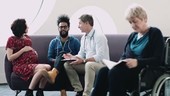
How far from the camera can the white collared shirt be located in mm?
3734

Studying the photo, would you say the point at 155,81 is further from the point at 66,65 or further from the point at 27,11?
the point at 27,11

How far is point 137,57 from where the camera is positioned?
2967mm

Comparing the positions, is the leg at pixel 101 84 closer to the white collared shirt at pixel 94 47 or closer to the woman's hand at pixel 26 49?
the white collared shirt at pixel 94 47

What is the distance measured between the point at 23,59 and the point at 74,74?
2.20 ft

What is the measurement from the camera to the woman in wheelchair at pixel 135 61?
2.77 metres

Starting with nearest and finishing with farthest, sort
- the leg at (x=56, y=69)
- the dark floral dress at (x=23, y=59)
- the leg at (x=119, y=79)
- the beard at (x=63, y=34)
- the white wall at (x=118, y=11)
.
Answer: the leg at (x=119, y=79)
the leg at (x=56, y=69)
the dark floral dress at (x=23, y=59)
the beard at (x=63, y=34)
the white wall at (x=118, y=11)

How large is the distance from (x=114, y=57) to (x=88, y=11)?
3.26 ft

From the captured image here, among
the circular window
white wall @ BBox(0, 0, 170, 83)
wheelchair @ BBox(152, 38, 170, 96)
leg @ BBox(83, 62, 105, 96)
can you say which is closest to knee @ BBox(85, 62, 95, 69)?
leg @ BBox(83, 62, 105, 96)

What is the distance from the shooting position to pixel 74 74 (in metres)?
3.80

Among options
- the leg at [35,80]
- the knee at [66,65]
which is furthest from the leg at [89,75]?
the leg at [35,80]


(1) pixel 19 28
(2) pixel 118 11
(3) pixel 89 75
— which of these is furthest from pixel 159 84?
(2) pixel 118 11

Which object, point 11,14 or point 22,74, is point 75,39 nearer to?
point 22,74

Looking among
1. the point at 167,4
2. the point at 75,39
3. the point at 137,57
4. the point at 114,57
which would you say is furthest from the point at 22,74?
the point at 167,4

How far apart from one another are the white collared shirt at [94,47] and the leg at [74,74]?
0.60ft
